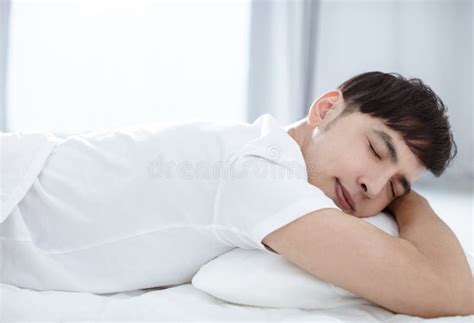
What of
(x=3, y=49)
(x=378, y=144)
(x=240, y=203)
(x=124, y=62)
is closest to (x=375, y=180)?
(x=378, y=144)

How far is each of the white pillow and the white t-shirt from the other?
1.9 inches

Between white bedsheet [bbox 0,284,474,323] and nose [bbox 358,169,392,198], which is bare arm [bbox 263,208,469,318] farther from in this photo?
nose [bbox 358,169,392,198]

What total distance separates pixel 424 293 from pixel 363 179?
0.89ft

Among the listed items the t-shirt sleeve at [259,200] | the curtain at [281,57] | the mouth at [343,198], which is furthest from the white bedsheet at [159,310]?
the curtain at [281,57]

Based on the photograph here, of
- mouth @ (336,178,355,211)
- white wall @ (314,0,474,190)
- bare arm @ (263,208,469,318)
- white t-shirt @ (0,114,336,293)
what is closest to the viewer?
bare arm @ (263,208,469,318)

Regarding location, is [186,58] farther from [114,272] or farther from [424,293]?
[424,293]

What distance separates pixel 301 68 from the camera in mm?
2811

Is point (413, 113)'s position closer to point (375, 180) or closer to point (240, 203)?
point (375, 180)

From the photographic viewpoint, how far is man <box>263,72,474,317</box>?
0.88m

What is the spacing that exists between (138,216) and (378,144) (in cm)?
49

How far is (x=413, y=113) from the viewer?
1.09 m

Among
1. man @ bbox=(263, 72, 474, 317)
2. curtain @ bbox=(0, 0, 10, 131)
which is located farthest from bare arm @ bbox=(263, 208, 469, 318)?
curtain @ bbox=(0, 0, 10, 131)

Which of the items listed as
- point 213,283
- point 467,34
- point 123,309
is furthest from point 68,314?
point 467,34

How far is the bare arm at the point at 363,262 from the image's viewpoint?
87cm
